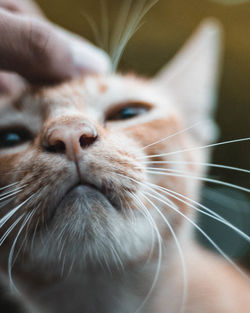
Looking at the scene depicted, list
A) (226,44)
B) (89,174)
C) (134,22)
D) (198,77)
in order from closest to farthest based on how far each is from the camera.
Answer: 1. (89,174)
2. (134,22)
3. (226,44)
4. (198,77)

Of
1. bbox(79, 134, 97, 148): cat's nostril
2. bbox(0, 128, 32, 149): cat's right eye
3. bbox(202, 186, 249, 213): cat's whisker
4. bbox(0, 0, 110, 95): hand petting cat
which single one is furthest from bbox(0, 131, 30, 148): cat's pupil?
bbox(202, 186, 249, 213): cat's whisker

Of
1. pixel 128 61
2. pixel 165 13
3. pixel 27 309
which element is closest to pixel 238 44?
pixel 165 13

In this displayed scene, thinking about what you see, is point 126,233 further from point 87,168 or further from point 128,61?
point 128,61

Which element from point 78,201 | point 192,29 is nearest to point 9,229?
point 78,201

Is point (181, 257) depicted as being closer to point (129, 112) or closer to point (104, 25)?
point (129, 112)

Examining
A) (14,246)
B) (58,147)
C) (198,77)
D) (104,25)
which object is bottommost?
(14,246)

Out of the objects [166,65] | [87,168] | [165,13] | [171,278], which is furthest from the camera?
[166,65]

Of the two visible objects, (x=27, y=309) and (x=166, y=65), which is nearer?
(x=27, y=309)
